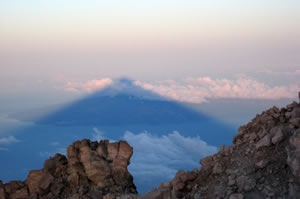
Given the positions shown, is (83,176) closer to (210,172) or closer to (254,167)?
(210,172)

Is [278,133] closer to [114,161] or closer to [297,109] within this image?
[297,109]

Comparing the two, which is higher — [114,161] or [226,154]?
[114,161]

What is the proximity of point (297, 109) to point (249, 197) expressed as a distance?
5.28m

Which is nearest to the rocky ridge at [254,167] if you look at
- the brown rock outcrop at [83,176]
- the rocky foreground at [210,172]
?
the rocky foreground at [210,172]

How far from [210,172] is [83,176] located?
896 cm

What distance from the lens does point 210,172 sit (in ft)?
53.6

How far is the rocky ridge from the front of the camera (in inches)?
536

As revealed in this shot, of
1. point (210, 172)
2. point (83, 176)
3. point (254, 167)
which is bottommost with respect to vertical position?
point (254, 167)

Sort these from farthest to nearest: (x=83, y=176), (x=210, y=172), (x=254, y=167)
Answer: (x=83, y=176) → (x=210, y=172) → (x=254, y=167)

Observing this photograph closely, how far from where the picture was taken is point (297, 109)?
54.2 ft

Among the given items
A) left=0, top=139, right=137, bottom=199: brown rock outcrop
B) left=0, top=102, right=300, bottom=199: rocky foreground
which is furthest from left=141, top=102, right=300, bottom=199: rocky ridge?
left=0, top=139, right=137, bottom=199: brown rock outcrop

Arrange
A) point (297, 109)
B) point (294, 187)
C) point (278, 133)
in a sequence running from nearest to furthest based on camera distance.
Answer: point (294, 187) < point (278, 133) < point (297, 109)

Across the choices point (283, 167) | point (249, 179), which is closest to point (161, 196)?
point (249, 179)

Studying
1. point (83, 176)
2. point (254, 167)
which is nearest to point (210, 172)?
point (254, 167)
